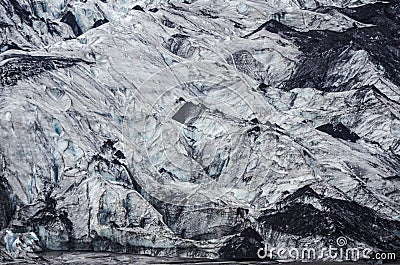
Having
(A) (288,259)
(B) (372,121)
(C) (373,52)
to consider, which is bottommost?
(A) (288,259)

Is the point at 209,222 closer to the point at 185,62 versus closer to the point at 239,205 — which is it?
the point at 239,205

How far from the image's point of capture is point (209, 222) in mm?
46844

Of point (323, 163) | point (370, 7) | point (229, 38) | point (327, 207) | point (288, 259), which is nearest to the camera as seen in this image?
point (288, 259)

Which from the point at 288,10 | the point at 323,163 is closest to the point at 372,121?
the point at 323,163

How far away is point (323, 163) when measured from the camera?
172 ft

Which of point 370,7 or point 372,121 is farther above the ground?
point 370,7

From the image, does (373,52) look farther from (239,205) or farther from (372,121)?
(239,205)

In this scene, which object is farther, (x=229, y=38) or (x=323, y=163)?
(x=229, y=38)

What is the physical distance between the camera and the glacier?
45562mm

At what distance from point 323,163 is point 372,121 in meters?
8.71

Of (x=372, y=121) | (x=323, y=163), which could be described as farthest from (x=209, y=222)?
(x=372, y=121)

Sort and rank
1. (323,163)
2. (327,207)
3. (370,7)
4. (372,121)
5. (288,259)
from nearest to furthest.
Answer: (288,259)
(327,207)
(323,163)
(372,121)
(370,7)

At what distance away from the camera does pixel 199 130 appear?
2229 inches

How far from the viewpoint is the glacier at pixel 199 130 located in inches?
1794
